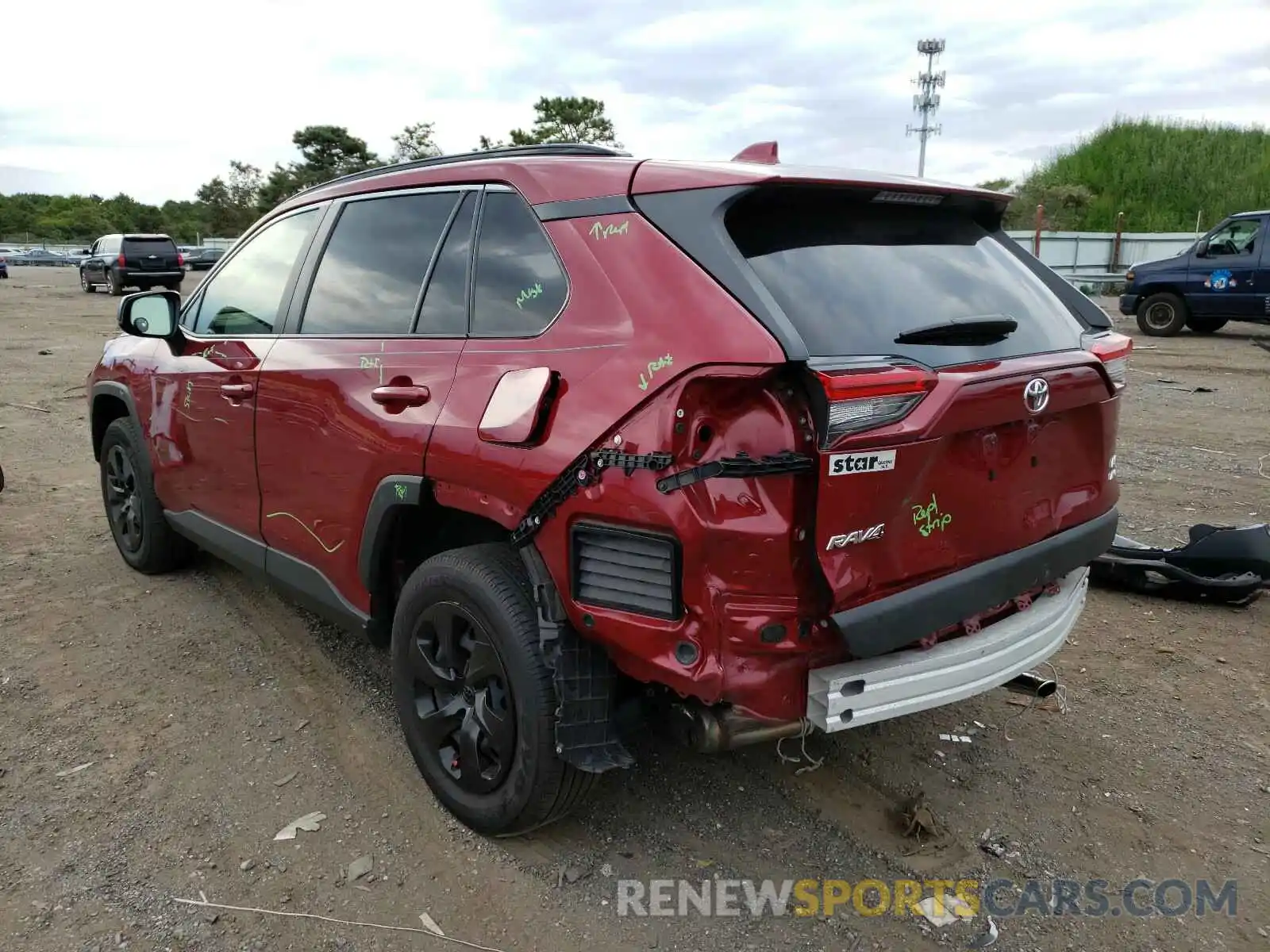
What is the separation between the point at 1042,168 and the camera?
4381 cm

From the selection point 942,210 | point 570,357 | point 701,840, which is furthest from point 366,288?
point 701,840

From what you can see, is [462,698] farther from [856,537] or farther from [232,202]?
[232,202]

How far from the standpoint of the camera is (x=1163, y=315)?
1593cm

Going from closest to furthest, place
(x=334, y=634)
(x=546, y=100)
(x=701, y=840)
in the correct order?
(x=701, y=840) < (x=334, y=634) < (x=546, y=100)

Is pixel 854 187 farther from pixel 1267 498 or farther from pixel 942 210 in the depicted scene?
pixel 1267 498

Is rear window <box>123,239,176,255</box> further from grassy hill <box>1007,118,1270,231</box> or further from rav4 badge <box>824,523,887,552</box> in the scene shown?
grassy hill <box>1007,118,1270,231</box>

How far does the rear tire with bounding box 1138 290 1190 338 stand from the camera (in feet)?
51.2

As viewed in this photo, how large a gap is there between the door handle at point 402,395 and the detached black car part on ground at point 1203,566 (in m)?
3.28

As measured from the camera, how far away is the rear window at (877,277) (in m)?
2.26

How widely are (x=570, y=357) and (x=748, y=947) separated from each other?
1.62 m

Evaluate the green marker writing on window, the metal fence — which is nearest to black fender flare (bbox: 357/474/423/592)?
the green marker writing on window

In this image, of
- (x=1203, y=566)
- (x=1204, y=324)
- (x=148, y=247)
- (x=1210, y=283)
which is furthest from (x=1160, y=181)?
(x=1203, y=566)

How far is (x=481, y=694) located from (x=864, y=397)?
4.74 ft

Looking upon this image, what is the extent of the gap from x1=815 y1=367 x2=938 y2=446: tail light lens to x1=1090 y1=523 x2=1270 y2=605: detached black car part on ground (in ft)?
9.03
